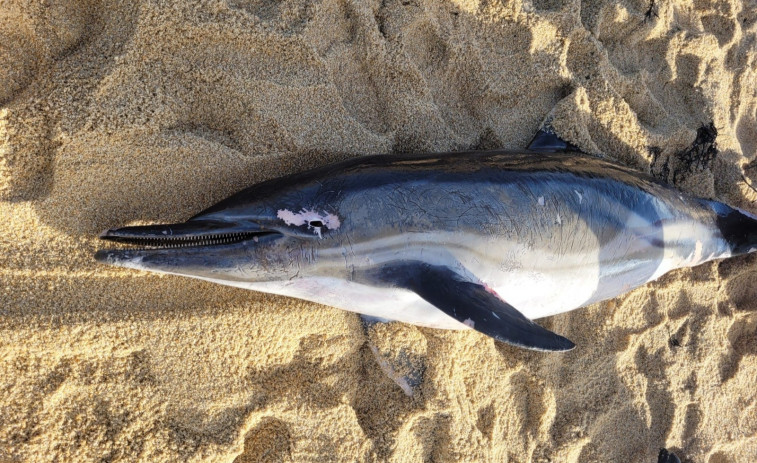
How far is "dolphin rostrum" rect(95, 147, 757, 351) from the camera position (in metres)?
2.47

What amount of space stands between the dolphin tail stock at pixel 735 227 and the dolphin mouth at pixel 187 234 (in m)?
3.55

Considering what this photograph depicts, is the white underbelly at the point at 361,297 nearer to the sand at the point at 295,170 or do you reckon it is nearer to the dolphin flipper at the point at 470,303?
the dolphin flipper at the point at 470,303

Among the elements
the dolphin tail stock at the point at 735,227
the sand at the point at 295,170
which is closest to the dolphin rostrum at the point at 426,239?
the sand at the point at 295,170

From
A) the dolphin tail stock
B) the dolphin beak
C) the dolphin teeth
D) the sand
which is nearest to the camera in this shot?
the dolphin beak

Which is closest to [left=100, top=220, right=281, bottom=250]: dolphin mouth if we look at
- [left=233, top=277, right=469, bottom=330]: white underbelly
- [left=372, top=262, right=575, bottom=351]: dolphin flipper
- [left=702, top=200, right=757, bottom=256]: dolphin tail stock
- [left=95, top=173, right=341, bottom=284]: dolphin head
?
[left=95, top=173, right=341, bottom=284]: dolphin head

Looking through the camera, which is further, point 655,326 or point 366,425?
point 655,326

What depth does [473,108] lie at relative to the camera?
3484 millimetres

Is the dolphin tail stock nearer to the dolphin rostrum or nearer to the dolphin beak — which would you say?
the dolphin rostrum

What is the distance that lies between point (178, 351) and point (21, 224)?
40.2 inches

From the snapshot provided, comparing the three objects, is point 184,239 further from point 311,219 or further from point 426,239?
point 426,239

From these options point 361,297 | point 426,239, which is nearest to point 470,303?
point 426,239

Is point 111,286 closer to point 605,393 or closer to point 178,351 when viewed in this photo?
point 178,351

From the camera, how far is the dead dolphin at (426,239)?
8.10 ft

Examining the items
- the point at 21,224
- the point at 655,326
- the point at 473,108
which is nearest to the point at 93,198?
the point at 21,224
